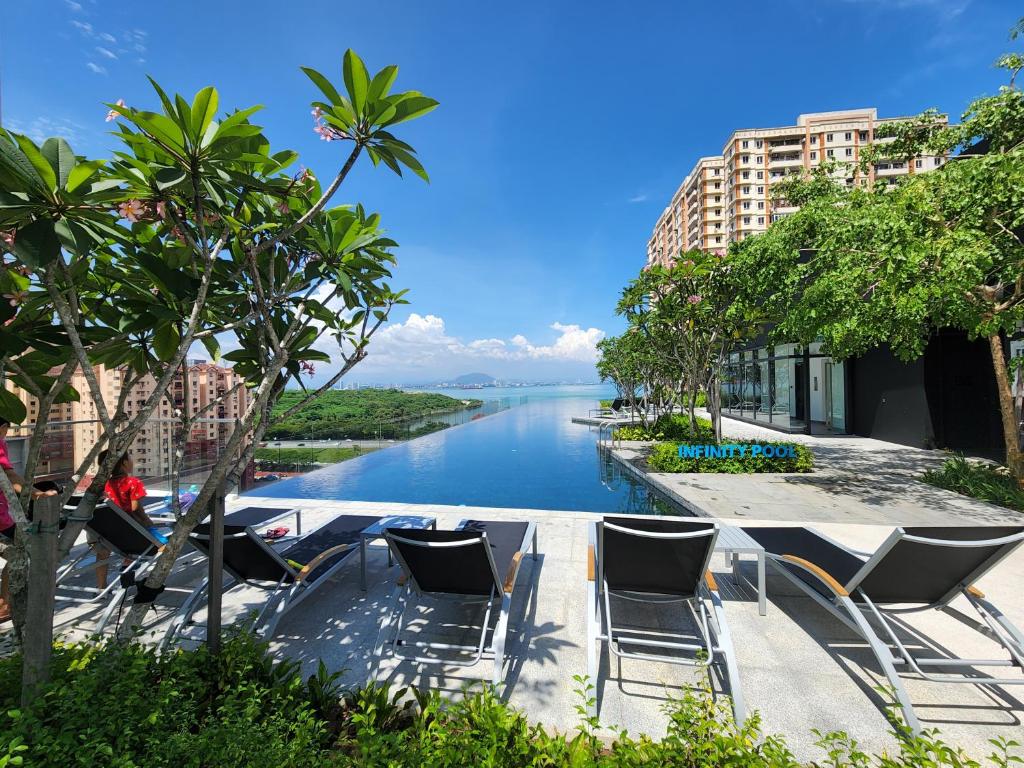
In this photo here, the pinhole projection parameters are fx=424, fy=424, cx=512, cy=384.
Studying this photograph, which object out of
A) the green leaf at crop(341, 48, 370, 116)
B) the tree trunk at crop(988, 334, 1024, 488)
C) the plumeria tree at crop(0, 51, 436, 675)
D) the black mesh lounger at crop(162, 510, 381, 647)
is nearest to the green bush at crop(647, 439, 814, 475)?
the tree trunk at crop(988, 334, 1024, 488)

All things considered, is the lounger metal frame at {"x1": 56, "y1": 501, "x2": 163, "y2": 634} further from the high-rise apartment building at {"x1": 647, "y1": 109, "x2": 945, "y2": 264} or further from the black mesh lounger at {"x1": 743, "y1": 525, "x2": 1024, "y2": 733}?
the high-rise apartment building at {"x1": 647, "y1": 109, "x2": 945, "y2": 264}

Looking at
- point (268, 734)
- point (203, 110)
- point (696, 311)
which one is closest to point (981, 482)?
point (696, 311)

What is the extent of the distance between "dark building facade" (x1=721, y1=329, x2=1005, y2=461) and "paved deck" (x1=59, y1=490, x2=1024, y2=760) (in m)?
6.28

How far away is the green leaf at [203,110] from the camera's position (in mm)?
1346

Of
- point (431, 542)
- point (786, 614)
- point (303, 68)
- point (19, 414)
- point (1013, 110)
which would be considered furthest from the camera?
point (1013, 110)

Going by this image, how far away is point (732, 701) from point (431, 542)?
5.66 ft

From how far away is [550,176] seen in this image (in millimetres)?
21672

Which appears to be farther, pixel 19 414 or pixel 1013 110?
pixel 1013 110

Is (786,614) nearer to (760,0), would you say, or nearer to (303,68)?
(303,68)

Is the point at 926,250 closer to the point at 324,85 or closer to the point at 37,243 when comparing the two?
the point at 324,85

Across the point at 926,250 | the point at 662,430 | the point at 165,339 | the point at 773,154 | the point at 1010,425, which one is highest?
the point at 773,154

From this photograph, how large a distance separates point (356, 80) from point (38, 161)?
1.01 meters

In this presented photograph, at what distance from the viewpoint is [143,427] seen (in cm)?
424

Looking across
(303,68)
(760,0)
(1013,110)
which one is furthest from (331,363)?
(760,0)
